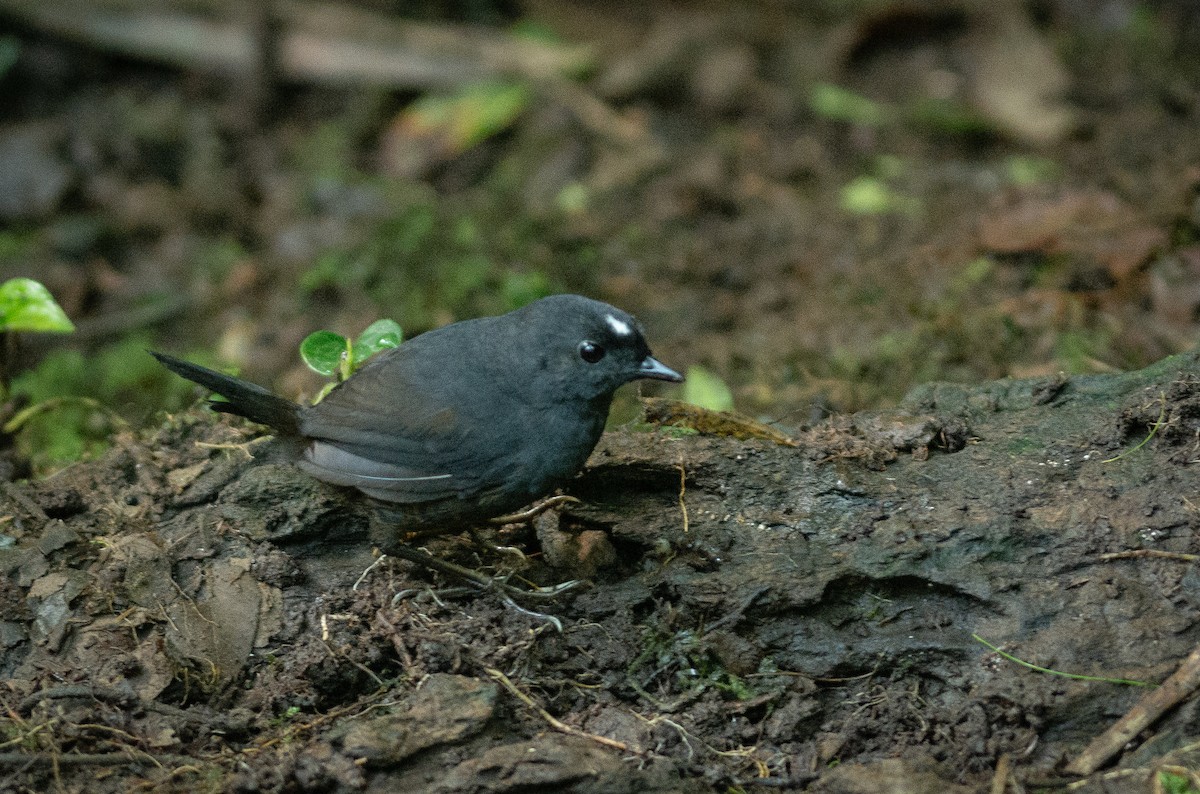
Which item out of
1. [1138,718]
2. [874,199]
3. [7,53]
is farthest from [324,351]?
[7,53]

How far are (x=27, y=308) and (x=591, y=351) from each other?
243cm

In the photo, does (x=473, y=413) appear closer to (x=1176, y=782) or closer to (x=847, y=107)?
(x=1176, y=782)

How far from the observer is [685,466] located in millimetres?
4145

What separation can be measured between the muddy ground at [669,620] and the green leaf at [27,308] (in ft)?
2.50

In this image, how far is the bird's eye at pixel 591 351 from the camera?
389 cm

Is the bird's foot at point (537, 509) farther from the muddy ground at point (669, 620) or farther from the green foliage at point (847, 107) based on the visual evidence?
the green foliage at point (847, 107)

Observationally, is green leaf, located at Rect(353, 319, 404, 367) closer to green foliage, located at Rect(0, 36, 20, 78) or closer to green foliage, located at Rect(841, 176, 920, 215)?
Answer: green foliage, located at Rect(841, 176, 920, 215)

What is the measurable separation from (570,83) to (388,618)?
18.1ft

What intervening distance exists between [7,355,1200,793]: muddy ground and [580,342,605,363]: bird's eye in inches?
18.1

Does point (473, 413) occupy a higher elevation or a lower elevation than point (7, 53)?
lower

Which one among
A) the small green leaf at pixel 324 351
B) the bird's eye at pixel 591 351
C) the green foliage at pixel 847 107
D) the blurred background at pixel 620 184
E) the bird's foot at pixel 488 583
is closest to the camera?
the bird's foot at pixel 488 583

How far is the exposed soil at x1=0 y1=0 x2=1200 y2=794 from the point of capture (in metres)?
3.33

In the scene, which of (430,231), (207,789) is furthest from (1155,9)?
(207,789)

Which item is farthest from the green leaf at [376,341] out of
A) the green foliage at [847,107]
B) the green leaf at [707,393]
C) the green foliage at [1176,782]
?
the green foliage at [847,107]
